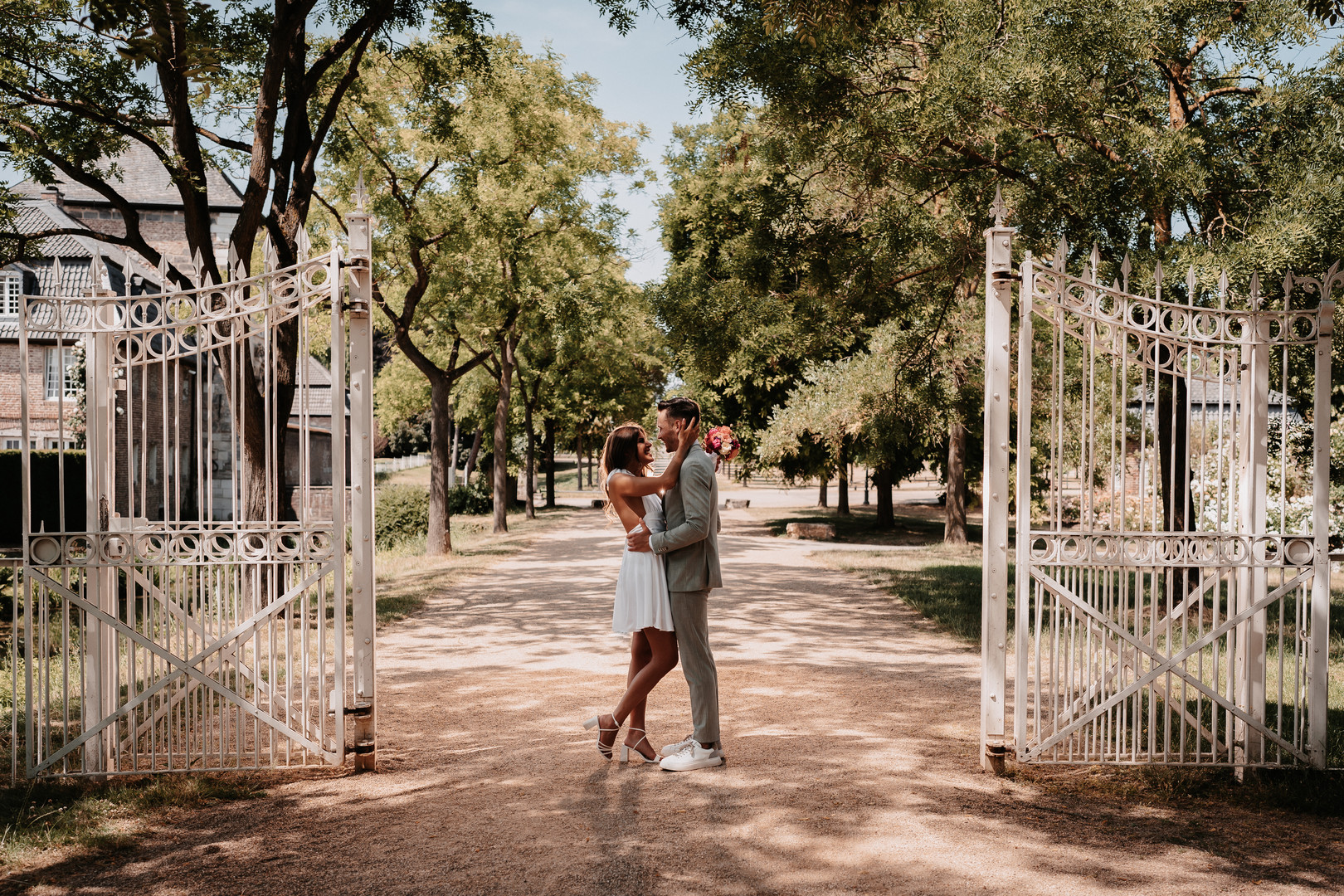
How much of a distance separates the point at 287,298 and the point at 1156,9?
337 inches

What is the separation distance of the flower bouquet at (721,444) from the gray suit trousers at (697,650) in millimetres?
796

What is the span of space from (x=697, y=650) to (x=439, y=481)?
46.6 feet

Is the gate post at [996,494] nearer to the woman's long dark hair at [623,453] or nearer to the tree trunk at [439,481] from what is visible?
the woman's long dark hair at [623,453]

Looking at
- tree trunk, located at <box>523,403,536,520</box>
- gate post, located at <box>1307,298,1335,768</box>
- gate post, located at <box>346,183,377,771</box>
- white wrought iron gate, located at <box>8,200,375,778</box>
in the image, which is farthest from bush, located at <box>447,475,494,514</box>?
gate post, located at <box>1307,298,1335,768</box>

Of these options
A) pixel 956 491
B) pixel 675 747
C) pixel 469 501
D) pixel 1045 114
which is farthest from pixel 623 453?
pixel 469 501

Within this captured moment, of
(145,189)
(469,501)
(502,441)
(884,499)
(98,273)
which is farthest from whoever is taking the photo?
(145,189)

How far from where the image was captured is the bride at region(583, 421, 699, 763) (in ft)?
18.5

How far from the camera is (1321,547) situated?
5.73 m

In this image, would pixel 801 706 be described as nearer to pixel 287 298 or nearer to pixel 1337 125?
pixel 287 298

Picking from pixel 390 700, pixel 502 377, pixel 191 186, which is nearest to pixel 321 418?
pixel 502 377

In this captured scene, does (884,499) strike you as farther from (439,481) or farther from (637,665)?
(637,665)

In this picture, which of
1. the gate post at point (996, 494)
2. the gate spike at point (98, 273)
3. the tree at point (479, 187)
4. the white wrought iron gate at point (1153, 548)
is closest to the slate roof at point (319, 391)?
the tree at point (479, 187)

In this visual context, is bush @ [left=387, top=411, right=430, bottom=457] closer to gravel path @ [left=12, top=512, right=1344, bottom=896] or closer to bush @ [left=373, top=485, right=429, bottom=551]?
bush @ [left=373, top=485, right=429, bottom=551]

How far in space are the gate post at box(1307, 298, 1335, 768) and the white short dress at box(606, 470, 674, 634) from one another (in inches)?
148
